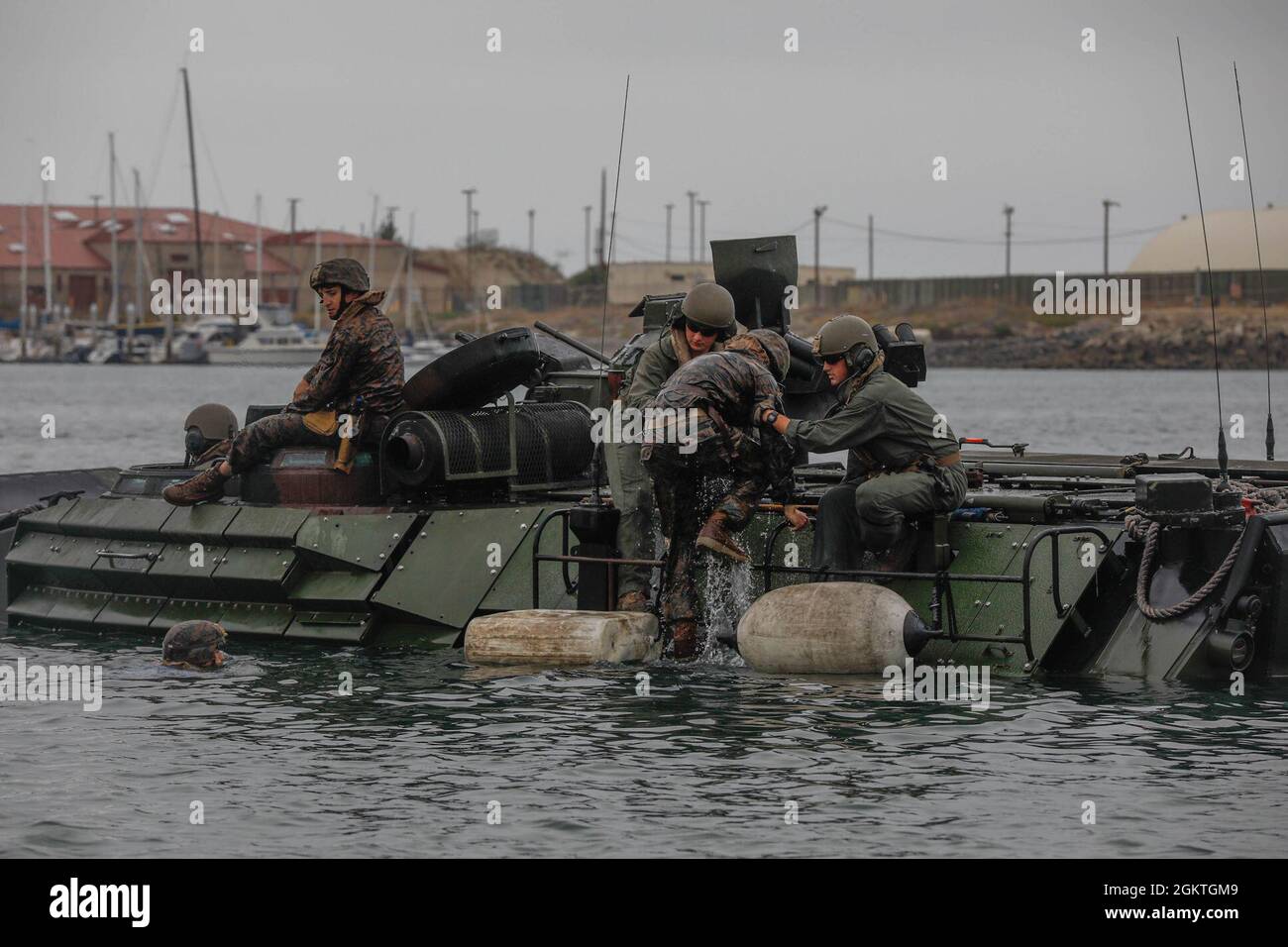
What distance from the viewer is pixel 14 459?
49156 millimetres

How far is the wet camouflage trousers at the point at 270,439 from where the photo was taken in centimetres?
1794

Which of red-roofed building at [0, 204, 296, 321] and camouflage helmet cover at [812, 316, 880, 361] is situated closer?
camouflage helmet cover at [812, 316, 880, 361]

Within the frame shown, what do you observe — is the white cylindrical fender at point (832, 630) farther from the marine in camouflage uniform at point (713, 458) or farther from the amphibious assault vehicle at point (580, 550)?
the marine in camouflage uniform at point (713, 458)

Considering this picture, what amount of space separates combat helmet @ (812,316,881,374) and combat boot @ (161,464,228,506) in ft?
18.5

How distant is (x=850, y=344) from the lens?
15227 mm

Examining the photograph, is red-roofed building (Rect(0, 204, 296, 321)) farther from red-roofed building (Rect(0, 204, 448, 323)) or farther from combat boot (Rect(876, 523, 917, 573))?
combat boot (Rect(876, 523, 917, 573))

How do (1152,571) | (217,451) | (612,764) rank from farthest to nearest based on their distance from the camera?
1. (217,451)
2. (1152,571)
3. (612,764)

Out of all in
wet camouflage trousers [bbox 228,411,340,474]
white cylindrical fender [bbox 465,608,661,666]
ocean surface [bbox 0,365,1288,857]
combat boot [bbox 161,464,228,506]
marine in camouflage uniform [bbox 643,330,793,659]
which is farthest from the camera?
combat boot [bbox 161,464,228,506]

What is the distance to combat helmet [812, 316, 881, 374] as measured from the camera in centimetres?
1523

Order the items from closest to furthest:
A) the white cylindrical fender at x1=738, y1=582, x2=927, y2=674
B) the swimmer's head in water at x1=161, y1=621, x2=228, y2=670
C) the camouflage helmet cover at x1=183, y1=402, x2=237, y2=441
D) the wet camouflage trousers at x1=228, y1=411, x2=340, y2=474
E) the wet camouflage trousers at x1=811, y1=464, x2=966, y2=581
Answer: the white cylindrical fender at x1=738, y1=582, x2=927, y2=674
the wet camouflage trousers at x1=811, y1=464, x2=966, y2=581
the swimmer's head in water at x1=161, y1=621, x2=228, y2=670
the wet camouflage trousers at x1=228, y1=411, x2=340, y2=474
the camouflage helmet cover at x1=183, y1=402, x2=237, y2=441

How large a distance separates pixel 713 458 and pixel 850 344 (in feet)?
3.97

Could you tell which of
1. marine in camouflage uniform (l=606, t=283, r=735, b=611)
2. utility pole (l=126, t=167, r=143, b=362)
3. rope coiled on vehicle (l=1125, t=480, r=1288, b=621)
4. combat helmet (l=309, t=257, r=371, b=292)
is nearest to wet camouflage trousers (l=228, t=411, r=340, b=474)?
combat helmet (l=309, t=257, r=371, b=292)

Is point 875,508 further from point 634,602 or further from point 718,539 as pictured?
point 634,602

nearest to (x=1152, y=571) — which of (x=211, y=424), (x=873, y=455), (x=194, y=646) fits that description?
(x=873, y=455)
